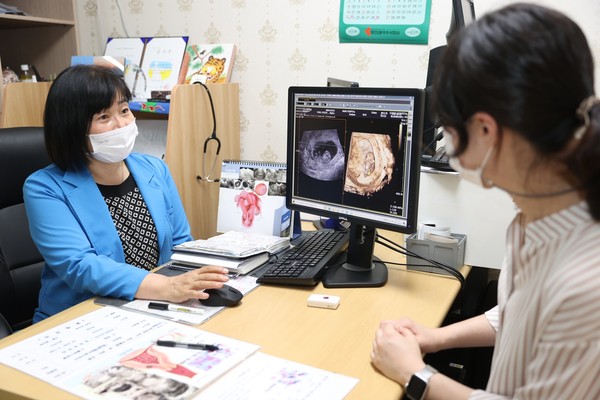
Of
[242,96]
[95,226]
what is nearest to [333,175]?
[95,226]

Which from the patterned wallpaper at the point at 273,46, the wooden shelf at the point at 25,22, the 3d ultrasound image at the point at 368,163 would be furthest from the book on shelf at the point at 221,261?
Answer: the wooden shelf at the point at 25,22

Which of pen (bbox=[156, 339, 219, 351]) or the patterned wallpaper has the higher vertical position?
the patterned wallpaper

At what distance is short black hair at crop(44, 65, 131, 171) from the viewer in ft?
4.94

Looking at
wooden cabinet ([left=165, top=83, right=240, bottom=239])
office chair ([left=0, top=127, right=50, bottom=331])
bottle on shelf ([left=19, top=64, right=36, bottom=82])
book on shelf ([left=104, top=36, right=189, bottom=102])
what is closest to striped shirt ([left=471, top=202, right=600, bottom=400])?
office chair ([left=0, top=127, right=50, bottom=331])

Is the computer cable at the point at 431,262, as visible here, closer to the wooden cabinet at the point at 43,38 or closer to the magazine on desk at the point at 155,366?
the magazine on desk at the point at 155,366

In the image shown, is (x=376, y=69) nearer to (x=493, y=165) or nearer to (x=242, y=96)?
(x=242, y=96)

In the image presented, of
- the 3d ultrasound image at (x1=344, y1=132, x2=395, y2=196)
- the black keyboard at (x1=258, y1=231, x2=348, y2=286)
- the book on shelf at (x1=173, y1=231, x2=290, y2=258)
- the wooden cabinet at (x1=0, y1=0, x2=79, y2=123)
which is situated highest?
the wooden cabinet at (x1=0, y1=0, x2=79, y2=123)

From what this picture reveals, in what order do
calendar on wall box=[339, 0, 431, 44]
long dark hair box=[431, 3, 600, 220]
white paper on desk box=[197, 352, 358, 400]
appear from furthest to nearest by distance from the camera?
calendar on wall box=[339, 0, 431, 44] → white paper on desk box=[197, 352, 358, 400] → long dark hair box=[431, 3, 600, 220]

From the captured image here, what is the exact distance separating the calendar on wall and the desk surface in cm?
107

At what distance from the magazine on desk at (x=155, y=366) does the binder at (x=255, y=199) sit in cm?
62

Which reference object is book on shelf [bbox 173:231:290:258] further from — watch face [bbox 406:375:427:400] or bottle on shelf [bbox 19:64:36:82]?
bottle on shelf [bbox 19:64:36:82]

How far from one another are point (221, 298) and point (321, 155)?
1.57 ft

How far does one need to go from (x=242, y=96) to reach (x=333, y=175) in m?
1.20

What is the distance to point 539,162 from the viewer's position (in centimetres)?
68
